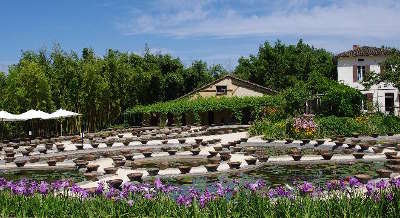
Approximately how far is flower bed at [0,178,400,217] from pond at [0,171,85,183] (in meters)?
7.70

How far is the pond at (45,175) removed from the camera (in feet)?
53.4

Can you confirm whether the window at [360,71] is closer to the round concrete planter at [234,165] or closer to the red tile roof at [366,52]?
the red tile roof at [366,52]

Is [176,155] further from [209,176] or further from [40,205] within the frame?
[40,205]

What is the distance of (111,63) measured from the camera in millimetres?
46312

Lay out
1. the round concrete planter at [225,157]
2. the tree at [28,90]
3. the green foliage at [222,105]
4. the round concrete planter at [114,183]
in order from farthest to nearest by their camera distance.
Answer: the green foliage at [222,105]
the tree at [28,90]
the round concrete planter at [225,157]
the round concrete planter at [114,183]

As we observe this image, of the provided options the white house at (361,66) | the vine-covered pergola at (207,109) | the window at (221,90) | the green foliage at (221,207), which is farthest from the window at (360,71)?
the green foliage at (221,207)

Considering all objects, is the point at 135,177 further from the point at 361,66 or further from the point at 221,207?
the point at 361,66

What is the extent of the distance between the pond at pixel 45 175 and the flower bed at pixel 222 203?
303 inches

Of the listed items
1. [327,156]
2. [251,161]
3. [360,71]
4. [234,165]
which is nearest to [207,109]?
[360,71]

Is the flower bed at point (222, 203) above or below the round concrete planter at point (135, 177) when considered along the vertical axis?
above

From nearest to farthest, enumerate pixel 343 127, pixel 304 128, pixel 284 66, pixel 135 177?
pixel 135 177, pixel 304 128, pixel 343 127, pixel 284 66

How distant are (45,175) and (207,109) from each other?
94.5 feet

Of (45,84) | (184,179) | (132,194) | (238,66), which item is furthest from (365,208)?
(238,66)

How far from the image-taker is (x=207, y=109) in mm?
45406
